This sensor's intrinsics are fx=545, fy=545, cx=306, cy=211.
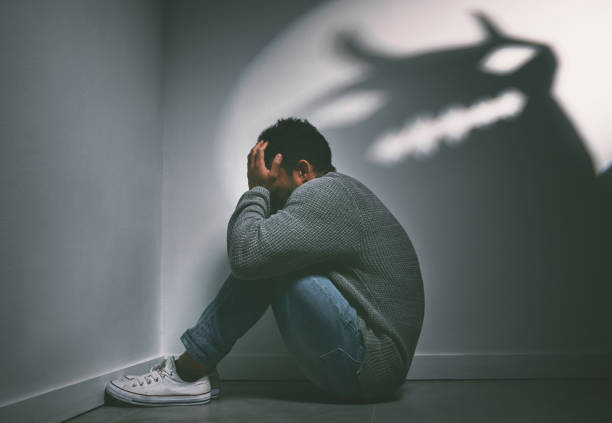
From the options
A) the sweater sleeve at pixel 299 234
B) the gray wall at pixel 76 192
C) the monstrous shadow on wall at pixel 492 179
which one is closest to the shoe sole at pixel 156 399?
the gray wall at pixel 76 192

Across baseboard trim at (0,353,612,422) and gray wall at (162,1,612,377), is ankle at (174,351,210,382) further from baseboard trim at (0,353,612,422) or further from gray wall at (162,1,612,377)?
gray wall at (162,1,612,377)

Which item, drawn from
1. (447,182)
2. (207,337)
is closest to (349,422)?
(207,337)

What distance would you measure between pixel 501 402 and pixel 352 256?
534mm

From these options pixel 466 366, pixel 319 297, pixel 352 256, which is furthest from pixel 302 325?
pixel 466 366

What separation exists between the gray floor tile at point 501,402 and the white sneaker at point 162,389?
0.45 meters

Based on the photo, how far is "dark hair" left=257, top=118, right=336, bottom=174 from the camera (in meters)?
1.52

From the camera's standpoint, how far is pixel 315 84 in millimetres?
2002

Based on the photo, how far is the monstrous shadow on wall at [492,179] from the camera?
1815 millimetres

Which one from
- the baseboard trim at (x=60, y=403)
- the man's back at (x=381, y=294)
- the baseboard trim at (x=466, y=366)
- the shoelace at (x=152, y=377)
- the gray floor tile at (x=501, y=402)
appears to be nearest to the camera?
the baseboard trim at (x=60, y=403)

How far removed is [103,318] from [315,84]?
42.8 inches

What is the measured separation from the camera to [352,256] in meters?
1.32

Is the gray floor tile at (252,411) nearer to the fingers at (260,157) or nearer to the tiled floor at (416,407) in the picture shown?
the tiled floor at (416,407)

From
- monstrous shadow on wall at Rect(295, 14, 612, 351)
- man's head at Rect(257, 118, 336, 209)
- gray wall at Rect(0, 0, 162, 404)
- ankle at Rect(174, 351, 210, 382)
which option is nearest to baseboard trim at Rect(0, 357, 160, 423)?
gray wall at Rect(0, 0, 162, 404)

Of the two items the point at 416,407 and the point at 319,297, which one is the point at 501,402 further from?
the point at 319,297
